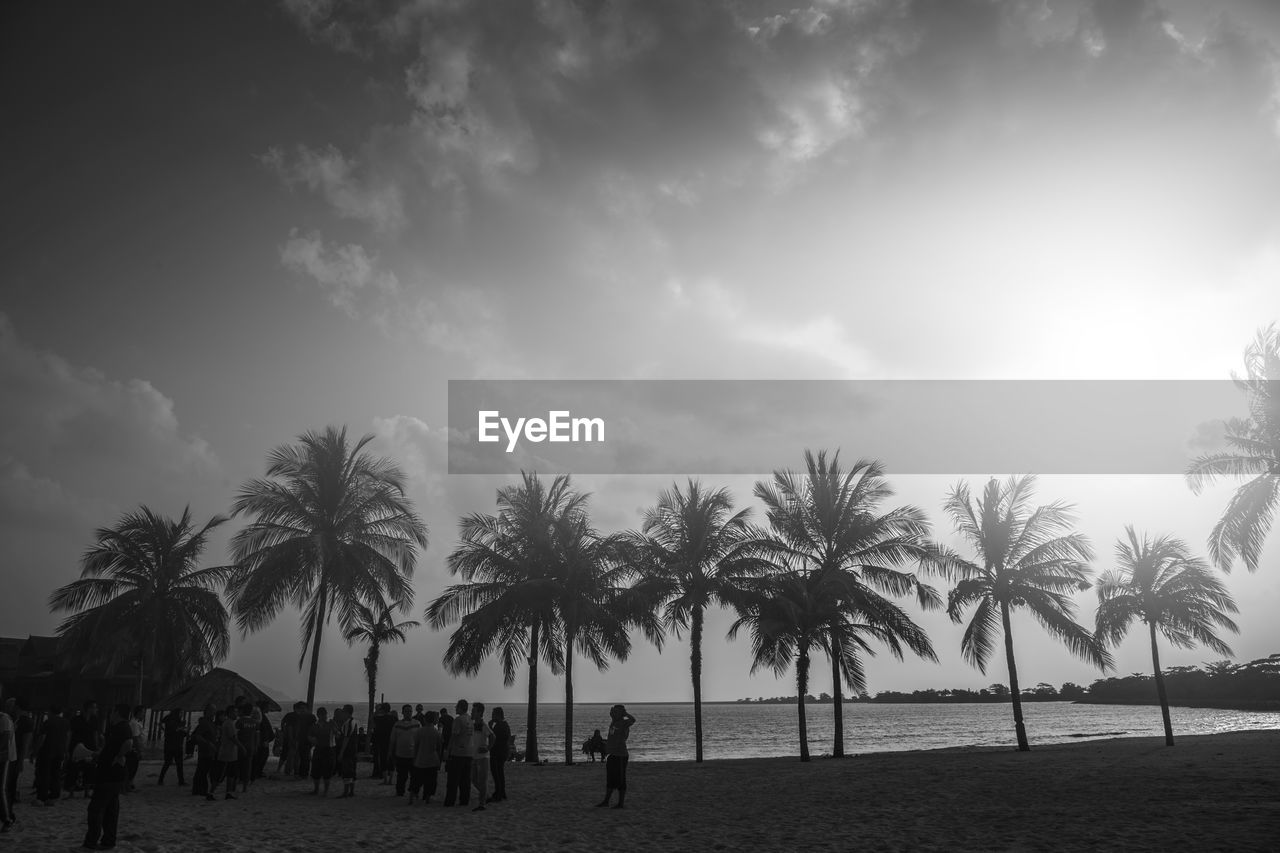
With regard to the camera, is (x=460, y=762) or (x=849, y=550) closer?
(x=460, y=762)

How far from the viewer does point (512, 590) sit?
86.8 ft

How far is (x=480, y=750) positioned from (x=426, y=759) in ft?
3.25

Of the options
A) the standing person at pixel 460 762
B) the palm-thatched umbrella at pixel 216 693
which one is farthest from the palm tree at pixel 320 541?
the standing person at pixel 460 762

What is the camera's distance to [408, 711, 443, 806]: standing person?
14328mm

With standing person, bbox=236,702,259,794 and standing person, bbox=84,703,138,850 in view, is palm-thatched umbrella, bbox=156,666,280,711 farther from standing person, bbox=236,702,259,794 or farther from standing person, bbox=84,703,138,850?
standing person, bbox=84,703,138,850

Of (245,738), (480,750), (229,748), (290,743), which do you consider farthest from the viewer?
(290,743)

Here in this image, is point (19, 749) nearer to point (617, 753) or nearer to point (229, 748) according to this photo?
point (229, 748)

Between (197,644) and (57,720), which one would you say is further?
(197,644)

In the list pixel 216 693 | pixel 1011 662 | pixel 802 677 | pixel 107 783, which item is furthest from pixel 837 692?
pixel 107 783

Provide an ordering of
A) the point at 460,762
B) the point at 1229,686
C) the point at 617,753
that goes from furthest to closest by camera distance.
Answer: the point at 1229,686
the point at 460,762
the point at 617,753

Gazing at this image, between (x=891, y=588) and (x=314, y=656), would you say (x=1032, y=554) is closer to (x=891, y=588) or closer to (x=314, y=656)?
(x=891, y=588)

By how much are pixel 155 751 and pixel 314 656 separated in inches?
384

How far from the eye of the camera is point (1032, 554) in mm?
27438

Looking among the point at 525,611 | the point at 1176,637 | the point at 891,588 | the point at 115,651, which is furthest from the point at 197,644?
the point at 1176,637
